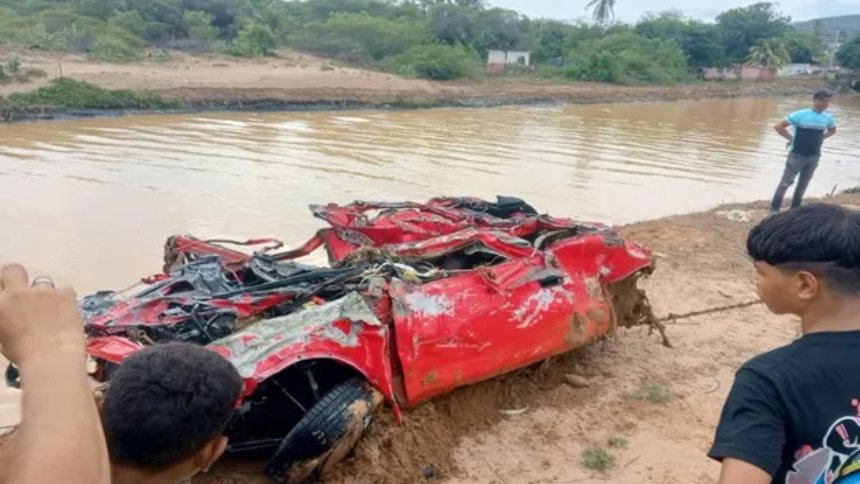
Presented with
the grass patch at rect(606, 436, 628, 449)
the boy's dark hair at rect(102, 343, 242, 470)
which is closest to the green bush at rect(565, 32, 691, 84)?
the grass patch at rect(606, 436, 628, 449)

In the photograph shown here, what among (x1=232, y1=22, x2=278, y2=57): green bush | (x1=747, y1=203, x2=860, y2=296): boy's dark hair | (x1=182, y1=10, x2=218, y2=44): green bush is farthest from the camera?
(x1=182, y1=10, x2=218, y2=44): green bush

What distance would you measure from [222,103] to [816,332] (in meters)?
26.8

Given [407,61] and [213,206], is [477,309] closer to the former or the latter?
[213,206]

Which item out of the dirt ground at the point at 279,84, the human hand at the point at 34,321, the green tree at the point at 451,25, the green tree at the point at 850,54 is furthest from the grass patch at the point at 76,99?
the green tree at the point at 850,54

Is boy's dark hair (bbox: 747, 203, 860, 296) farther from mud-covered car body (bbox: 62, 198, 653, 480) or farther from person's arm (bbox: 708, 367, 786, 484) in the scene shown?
mud-covered car body (bbox: 62, 198, 653, 480)

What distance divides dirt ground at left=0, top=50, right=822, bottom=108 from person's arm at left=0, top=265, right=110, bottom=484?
80.5 feet

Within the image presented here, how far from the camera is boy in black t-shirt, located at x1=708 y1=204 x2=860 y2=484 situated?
5.45ft

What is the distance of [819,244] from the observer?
1790 millimetres

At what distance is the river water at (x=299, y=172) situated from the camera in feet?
35.3

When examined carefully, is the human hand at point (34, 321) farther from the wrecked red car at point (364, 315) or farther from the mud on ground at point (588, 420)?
the mud on ground at point (588, 420)

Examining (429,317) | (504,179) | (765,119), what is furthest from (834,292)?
Result: (765,119)

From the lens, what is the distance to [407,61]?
42438 mm

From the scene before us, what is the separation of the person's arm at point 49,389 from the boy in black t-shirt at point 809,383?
129 cm

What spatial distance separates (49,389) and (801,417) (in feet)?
4.94
